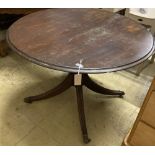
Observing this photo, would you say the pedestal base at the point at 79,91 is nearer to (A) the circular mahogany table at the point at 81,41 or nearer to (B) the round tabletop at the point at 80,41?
(A) the circular mahogany table at the point at 81,41

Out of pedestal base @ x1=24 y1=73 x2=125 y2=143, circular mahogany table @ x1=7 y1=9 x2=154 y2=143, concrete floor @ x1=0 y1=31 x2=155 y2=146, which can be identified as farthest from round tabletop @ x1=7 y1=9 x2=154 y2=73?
concrete floor @ x1=0 y1=31 x2=155 y2=146

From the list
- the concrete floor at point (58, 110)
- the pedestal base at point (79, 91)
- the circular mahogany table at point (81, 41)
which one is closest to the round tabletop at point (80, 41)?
the circular mahogany table at point (81, 41)

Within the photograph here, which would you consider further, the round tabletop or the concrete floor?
the concrete floor

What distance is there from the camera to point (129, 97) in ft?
6.33

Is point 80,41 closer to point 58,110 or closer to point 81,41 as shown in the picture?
point 81,41

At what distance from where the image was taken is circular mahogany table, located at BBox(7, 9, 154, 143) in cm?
119

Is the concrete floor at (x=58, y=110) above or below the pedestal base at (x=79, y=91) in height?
below

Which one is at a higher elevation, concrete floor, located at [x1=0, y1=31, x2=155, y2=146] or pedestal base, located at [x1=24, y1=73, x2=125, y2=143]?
pedestal base, located at [x1=24, y1=73, x2=125, y2=143]

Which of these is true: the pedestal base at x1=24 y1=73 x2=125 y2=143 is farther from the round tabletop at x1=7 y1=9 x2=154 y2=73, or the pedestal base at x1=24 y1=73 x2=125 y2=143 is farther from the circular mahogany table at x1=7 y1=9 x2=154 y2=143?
the round tabletop at x1=7 y1=9 x2=154 y2=73

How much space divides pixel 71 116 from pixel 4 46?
1.12 metres

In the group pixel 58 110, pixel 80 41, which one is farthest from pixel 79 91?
pixel 80 41

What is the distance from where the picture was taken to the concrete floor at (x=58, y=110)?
154cm
